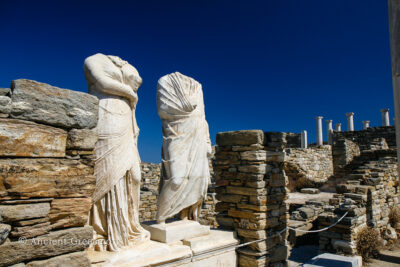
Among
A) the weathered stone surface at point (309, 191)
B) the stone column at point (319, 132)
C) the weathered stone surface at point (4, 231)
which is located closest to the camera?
the weathered stone surface at point (4, 231)

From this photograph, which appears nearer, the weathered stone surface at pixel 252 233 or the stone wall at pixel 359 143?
the weathered stone surface at pixel 252 233

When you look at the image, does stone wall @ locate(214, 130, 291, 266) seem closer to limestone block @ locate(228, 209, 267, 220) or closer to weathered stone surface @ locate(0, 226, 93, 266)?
limestone block @ locate(228, 209, 267, 220)

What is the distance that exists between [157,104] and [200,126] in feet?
2.03

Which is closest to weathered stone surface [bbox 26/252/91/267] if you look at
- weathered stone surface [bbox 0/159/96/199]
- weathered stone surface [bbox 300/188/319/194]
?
weathered stone surface [bbox 0/159/96/199]

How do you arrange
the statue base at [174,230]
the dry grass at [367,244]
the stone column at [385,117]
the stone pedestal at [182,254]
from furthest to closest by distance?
1. the stone column at [385,117]
2. the dry grass at [367,244]
3. the statue base at [174,230]
4. the stone pedestal at [182,254]

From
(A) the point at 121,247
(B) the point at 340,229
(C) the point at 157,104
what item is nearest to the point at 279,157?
(C) the point at 157,104

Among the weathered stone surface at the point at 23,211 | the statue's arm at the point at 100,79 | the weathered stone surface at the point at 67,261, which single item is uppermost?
the statue's arm at the point at 100,79

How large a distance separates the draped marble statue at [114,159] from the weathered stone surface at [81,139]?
791 millimetres

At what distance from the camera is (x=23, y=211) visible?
1577 millimetres

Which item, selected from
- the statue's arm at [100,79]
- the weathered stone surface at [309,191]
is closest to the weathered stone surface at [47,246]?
the statue's arm at [100,79]

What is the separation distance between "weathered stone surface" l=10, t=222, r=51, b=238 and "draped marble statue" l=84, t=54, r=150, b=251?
977 mm

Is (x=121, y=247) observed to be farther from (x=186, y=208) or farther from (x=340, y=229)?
(x=340, y=229)

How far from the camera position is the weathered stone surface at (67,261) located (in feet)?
5.30

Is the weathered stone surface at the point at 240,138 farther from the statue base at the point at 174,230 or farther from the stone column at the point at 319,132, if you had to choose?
the stone column at the point at 319,132
